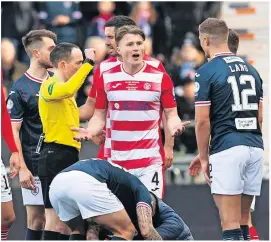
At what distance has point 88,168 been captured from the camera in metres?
8.59

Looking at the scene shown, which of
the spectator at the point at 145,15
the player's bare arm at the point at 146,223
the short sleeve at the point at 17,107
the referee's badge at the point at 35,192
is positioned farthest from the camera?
the spectator at the point at 145,15

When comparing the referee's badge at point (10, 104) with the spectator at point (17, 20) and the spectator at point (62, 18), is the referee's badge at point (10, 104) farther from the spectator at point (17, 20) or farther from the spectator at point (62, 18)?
the spectator at point (17, 20)

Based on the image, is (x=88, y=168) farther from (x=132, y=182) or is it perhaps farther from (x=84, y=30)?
(x=84, y=30)

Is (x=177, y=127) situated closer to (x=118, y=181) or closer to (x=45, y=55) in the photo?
(x=118, y=181)

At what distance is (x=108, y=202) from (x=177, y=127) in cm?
110

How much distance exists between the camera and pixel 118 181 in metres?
8.62

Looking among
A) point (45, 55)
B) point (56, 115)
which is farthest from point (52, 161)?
point (45, 55)

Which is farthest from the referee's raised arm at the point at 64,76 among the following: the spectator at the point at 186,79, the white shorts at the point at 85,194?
the spectator at the point at 186,79

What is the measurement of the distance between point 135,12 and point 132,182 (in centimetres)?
714

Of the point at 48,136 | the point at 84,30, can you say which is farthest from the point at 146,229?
the point at 84,30

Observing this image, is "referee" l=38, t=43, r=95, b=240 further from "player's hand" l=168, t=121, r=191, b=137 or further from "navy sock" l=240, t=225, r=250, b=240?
"navy sock" l=240, t=225, r=250, b=240

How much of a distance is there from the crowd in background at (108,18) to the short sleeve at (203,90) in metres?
4.61

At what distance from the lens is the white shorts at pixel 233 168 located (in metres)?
9.19

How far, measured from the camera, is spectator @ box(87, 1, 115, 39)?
49.0ft
